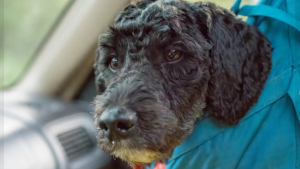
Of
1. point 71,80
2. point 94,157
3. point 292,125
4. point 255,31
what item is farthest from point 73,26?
point 292,125

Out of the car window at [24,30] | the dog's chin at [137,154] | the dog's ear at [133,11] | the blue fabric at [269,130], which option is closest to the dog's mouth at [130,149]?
the dog's chin at [137,154]

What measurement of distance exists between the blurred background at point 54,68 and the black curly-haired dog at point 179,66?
2.21ft

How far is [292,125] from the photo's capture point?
1.44 meters

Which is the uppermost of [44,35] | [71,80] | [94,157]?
[44,35]

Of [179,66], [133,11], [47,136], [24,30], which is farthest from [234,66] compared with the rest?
[24,30]

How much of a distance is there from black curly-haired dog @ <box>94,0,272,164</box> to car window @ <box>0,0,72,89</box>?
90 centimetres

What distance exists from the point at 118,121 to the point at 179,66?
382 millimetres

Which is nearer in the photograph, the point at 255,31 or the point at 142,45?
the point at 142,45

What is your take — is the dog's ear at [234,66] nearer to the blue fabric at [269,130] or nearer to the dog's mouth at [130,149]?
the blue fabric at [269,130]

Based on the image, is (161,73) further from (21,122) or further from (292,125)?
(21,122)

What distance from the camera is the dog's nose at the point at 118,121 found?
46.1 inches

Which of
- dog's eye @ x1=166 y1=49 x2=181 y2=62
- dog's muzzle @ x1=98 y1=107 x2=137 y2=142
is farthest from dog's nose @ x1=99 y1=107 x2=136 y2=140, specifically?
dog's eye @ x1=166 y1=49 x2=181 y2=62

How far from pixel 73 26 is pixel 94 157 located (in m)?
0.83

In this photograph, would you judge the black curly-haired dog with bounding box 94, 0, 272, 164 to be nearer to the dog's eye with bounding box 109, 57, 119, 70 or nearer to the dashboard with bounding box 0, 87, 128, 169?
the dog's eye with bounding box 109, 57, 119, 70
